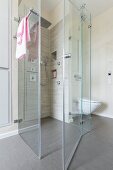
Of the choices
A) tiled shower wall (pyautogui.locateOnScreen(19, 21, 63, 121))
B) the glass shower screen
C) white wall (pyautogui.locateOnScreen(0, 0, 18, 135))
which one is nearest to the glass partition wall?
tiled shower wall (pyautogui.locateOnScreen(19, 21, 63, 121))

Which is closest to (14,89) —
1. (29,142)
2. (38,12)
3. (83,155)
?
(29,142)

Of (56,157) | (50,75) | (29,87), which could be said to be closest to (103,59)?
(50,75)

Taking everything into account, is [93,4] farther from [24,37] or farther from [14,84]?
[14,84]

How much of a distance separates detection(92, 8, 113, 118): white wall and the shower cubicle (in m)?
0.44

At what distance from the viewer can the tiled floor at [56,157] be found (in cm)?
125

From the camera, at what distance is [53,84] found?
284 centimetres

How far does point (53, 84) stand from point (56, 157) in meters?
1.62

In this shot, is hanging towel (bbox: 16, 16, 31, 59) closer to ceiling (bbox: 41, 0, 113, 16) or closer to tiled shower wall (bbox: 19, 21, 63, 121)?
tiled shower wall (bbox: 19, 21, 63, 121)

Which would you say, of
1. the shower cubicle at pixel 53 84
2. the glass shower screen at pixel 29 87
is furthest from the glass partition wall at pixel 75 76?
the glass shower screen at pixel 29 87

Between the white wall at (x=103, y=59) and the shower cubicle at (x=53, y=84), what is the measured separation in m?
0.44

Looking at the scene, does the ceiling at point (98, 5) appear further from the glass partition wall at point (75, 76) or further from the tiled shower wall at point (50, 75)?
the tiled shower wall at point (50, 75)

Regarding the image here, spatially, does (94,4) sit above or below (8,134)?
above

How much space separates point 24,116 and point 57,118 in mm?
773

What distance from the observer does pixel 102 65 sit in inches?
133
